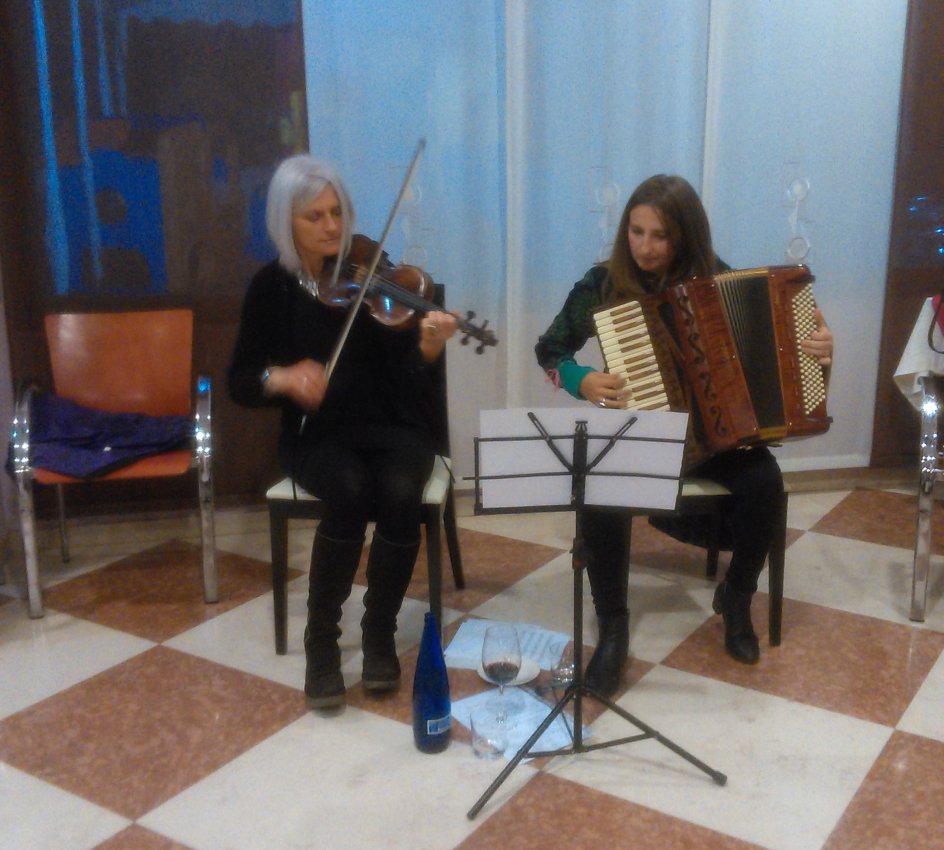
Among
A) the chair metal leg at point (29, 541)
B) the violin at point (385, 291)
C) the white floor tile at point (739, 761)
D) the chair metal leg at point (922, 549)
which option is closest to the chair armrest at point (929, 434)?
the chair metal leg at point (922, 549)

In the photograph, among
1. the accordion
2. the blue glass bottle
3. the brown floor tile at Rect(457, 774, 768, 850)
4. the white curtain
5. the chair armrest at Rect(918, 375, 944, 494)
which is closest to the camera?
the brown floor tile at Rect(457, 774, 768, 850)

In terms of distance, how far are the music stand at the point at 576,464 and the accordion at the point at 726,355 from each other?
0.32 metres

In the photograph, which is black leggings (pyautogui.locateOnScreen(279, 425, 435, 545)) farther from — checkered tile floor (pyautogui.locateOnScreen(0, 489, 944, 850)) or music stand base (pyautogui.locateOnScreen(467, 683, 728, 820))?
music stand base (pyautogui.locateOnScreen(467, 683, 728, 820))

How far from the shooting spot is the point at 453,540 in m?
2.39

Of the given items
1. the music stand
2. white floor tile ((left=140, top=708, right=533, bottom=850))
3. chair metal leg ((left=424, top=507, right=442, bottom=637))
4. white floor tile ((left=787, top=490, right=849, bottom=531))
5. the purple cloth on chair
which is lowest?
white floor tile ((left=140, top=708, right=533, bottom=850))

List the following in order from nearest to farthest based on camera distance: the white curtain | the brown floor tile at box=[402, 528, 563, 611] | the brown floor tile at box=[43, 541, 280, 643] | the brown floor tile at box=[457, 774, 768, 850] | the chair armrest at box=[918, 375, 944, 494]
→ the brown floor tile at box=[457, 774, 768, 850] → the chair armrest at box=[918, 375, 944, 494] → the brown floor tile at box=[43, 541, 280, 643] → the brown floor tile at box=[402, 528, 563, 611] → the white curtain

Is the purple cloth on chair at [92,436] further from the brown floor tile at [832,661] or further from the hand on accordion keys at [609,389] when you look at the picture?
the brown floor tile at [832,661]

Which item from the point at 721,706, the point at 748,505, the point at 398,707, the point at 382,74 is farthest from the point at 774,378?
the point at 382,74

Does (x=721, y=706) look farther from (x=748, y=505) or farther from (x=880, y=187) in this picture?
(x=880, y=187)

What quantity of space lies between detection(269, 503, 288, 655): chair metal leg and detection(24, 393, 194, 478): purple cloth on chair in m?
0.47

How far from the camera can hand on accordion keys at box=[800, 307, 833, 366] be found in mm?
1896

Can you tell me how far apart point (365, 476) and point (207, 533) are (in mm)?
600

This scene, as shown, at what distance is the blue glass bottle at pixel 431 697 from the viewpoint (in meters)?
1.63

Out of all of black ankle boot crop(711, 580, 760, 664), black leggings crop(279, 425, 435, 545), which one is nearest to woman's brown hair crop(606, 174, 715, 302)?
black leggings crop(279, 425, 435, 545)
